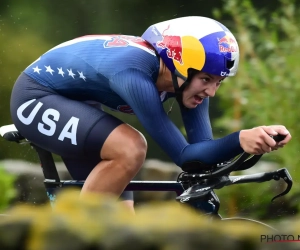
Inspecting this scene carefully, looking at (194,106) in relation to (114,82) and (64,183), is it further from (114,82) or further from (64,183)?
(64,183)

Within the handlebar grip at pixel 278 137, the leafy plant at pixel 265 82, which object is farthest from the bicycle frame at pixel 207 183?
the leafy plant at pixel 265 82

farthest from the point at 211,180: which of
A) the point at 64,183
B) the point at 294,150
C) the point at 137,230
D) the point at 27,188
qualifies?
the point at 27,188

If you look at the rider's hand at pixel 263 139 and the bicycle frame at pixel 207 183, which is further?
the bicycle frame at pixel 207 183

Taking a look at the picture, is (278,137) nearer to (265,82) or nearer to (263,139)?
(263,139)

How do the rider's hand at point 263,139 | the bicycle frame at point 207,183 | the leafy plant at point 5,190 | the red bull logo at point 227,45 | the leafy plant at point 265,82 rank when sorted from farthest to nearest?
the leafy plant at point 5,190, the leafy plant at point 265,82, the red bull logo at point 227,45, the bicycle frame at point 207,183, the rider's hand at point 263,139

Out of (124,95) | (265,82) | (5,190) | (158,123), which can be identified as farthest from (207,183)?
(5,190)

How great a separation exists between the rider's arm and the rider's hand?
0.63 feet

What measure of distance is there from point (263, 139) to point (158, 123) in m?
0.56

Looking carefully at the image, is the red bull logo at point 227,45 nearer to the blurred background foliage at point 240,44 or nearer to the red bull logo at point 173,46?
the red bull logo at point 173,46

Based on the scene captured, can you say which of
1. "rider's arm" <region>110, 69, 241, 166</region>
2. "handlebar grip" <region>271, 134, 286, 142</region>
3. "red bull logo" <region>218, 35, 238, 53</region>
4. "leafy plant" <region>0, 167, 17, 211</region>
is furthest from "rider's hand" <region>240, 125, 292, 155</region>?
"leafy plant" <region>0, 167, 17, 211</region>

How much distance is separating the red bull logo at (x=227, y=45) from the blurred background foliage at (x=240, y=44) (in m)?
1.62

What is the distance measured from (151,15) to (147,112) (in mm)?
4652

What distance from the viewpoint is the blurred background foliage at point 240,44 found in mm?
6281

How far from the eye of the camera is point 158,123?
12.9ft
